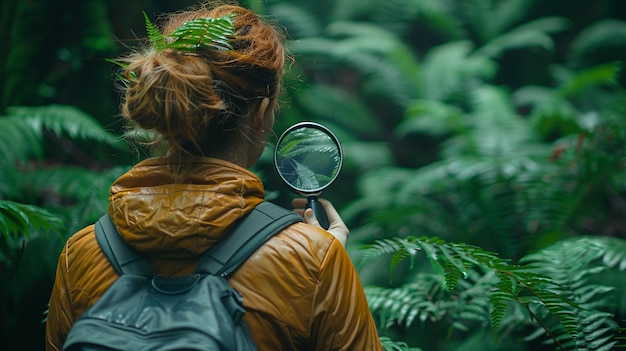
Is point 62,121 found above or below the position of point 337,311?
below

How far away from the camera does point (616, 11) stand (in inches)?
256

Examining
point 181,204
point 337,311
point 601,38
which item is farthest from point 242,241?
point 601,38

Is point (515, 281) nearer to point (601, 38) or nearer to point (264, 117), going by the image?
point (264, 117)

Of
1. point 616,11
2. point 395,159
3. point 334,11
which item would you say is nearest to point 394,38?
point 334,11

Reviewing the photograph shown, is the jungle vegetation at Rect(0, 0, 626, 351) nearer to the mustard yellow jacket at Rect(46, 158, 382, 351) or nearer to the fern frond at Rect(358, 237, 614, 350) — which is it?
the fern frond at Rect(358, 237, 614, 350)

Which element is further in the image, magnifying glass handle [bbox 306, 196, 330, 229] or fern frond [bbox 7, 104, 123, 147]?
fern frond [bbox 7, 104, 123, 147]

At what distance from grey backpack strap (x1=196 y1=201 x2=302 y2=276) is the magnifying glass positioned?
0.33 meters

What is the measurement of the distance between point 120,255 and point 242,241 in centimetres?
31

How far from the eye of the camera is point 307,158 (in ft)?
5.40

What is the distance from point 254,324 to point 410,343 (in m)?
1.89

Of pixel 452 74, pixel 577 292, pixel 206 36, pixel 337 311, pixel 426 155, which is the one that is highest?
pixel 206 36

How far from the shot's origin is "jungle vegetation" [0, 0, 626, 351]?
2.21 meters

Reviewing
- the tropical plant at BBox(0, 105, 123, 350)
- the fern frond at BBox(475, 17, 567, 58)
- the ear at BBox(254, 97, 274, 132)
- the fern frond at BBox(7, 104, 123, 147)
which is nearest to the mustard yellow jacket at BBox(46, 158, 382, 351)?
the ear at BBox(254, 97, 274, 132)

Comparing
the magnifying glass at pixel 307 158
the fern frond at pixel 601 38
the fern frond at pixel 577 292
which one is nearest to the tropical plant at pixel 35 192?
the magnifying glass at pixel 307 158
